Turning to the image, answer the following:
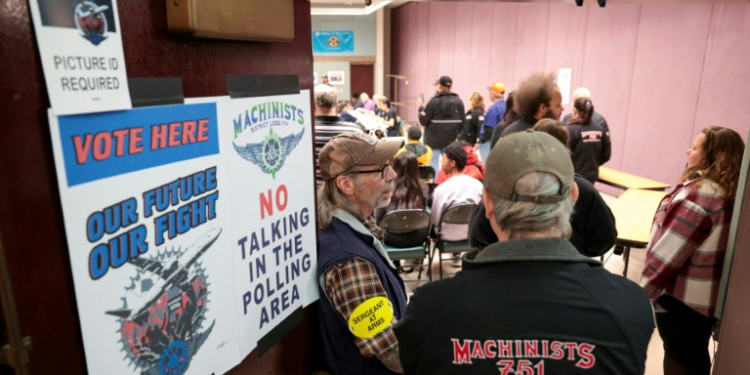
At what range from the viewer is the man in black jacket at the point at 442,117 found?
23.8 ft

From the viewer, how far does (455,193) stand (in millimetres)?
3783

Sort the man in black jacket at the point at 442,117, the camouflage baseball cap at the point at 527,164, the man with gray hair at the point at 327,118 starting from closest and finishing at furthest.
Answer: the camouflage baseball cap at the point at 527,164 < the man with gray hair at the point at 327,118 < the man in black jacket at the point at 442,117

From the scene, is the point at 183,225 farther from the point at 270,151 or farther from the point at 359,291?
the point at 359,291

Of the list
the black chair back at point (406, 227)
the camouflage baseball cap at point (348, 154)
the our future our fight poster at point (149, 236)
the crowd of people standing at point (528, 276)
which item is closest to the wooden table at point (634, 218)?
the crowd of people standing at point (528, 276)

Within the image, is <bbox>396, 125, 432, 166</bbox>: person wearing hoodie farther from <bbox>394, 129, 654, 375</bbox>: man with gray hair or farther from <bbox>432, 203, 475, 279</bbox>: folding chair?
<bbox>394, 129, 654, 375</bbox>: man with gray hair

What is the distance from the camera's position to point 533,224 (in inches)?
38.4

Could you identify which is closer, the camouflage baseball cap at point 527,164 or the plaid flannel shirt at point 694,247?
the camouflage baseball cap at point 527,164

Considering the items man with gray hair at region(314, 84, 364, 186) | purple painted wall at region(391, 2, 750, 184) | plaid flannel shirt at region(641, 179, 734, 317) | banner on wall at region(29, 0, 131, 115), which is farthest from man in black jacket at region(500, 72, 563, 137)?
purple painted wall at region(391, 2, 750, 184)

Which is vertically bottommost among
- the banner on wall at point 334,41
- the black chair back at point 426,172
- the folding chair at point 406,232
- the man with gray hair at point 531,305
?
the folding chair at point 406,232

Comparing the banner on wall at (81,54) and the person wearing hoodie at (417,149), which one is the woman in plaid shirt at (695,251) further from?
the person wearing hoodie at (417,149)

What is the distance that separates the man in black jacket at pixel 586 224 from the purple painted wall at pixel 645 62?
3.81 meters

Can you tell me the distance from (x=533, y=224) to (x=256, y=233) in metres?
0.60

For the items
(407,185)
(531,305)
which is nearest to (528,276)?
(531,305)

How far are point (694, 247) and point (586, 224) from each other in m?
0.52
